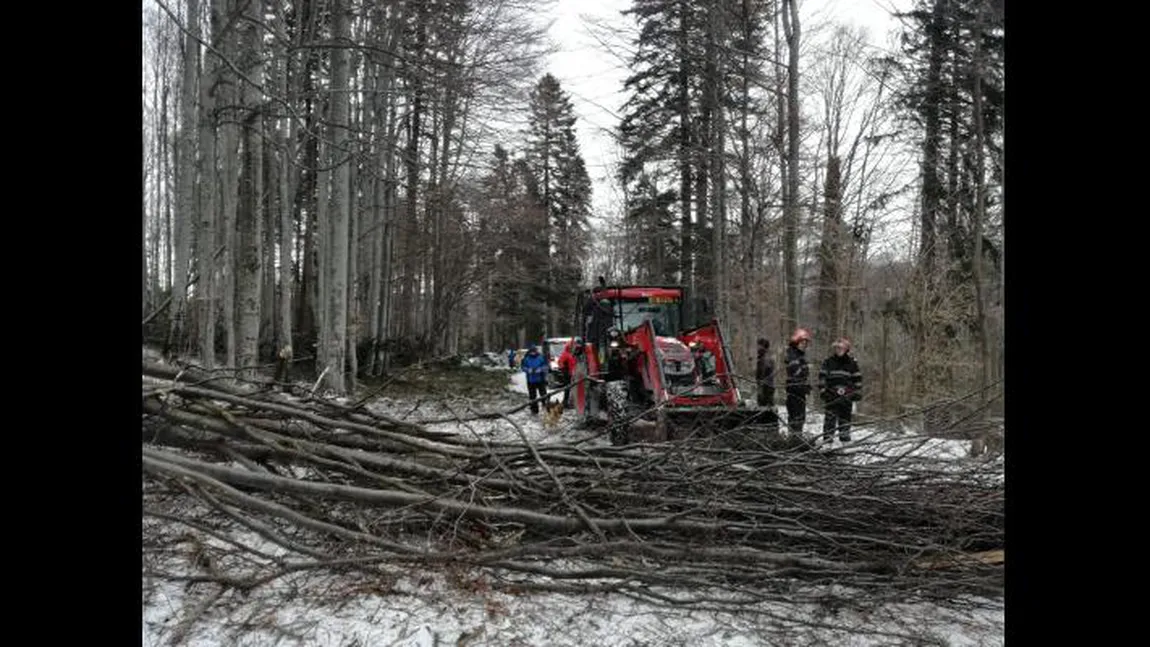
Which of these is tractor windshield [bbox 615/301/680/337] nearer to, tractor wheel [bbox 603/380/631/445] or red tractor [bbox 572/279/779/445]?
red tractor [bbox 572/279/779/445]

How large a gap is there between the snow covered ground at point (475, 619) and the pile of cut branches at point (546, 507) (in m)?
0.10

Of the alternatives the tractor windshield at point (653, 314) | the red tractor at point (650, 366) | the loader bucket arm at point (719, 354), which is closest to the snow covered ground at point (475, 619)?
the red tractor at point (650, 366)

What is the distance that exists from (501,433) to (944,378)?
919 centimetres

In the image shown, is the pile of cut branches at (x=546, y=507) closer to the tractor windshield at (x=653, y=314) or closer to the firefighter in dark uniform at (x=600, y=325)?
the firefighter in dark uniform at (x=600, y=325)

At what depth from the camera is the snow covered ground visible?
288 cm

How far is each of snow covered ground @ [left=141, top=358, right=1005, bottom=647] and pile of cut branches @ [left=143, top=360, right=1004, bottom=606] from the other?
0.10 m

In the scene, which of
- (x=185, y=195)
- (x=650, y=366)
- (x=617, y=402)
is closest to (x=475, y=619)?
(x=617, y=402)

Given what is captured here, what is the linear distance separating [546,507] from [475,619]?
2.89 ft

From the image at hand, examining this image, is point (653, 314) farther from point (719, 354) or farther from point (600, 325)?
point (719, 354)

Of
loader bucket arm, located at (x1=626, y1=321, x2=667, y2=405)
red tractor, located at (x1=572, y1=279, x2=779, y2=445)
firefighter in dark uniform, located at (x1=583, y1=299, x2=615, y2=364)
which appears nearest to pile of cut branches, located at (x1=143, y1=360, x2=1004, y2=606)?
red tractor, located at (x1=572, y1=279, x2=779, y2=445)

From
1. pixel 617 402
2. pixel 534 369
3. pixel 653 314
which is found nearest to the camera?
pixel 617 402

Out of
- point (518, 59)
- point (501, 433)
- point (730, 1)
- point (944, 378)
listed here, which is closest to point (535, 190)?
point (730, 1)

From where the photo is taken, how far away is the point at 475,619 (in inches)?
119
